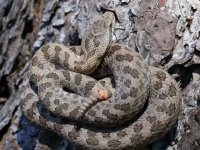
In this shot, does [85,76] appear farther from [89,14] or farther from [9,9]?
[9,9]

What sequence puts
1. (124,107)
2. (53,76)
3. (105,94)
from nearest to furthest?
(124,107), (105,94), (53,76)

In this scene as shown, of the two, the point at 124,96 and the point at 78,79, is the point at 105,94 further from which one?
the point at 78,79

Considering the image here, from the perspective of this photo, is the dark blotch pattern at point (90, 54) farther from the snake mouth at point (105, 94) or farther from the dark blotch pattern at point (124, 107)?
the dark blotch pattern at point (124, 107)

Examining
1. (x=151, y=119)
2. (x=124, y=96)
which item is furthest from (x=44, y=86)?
(x=151, y=119)

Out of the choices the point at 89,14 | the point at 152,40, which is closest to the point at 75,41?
the point at 89,14

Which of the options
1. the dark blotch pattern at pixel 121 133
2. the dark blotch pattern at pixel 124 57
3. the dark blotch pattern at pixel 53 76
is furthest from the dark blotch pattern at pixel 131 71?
the dark blotch pattern at pixel 53 76
